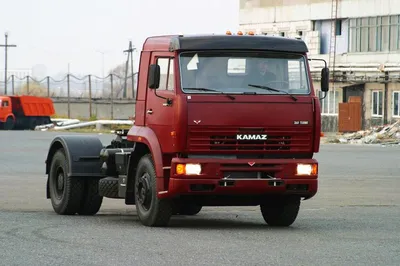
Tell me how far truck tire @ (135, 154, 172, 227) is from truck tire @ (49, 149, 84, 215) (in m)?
2.12

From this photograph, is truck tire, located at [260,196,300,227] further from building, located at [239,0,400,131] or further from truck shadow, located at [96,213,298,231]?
building, located at [239,0,400,131]

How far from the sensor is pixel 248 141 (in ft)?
48.9

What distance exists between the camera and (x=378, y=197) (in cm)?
2230

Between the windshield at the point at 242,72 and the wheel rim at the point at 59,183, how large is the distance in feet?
12.7

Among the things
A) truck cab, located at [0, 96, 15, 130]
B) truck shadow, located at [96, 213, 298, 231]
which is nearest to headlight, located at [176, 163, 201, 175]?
truck shadow, located at [96, 213, 298, 231]

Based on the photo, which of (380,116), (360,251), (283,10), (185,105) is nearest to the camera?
(360,251)

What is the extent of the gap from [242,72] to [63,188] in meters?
4.23

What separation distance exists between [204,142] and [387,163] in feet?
72.5

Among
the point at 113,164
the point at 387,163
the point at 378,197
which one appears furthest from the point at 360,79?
the point at 113,164

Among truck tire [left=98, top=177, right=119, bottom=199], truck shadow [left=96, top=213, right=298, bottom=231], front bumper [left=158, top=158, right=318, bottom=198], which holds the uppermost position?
front bumper [left=158, top=158, right=318, bottom=198]

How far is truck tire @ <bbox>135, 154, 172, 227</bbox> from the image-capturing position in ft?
50.0

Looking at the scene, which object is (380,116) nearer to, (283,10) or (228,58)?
(283,10)

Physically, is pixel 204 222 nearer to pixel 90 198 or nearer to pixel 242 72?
pixel 90 198

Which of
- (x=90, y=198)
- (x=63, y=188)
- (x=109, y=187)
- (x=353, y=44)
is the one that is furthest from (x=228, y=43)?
(x=353, y=44)
